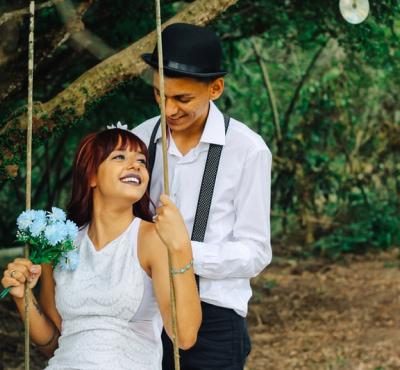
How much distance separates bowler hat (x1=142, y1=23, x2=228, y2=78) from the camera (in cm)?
274

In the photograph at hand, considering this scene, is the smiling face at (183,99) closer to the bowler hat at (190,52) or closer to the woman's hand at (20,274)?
the bowler hat at (190,52)

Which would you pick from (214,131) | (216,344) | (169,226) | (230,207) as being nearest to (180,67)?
(214,131)

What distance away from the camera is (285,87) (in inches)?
449

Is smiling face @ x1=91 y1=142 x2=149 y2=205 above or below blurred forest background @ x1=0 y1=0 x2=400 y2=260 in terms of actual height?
below

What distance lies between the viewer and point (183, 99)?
2.76 m

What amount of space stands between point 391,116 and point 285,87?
188 cm

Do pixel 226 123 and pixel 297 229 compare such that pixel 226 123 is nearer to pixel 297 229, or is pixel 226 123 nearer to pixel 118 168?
pixel 118 168

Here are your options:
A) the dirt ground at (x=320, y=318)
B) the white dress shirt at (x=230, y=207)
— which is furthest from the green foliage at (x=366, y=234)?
the white dress shirt at (x=230, y=207)

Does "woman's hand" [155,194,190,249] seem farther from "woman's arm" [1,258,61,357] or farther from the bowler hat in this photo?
the bowler hat

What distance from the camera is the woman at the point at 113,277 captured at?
245cm

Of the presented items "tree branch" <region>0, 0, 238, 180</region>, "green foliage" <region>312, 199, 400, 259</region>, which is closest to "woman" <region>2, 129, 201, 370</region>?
"tree branch" <region>0, 0, 238, 180</region>

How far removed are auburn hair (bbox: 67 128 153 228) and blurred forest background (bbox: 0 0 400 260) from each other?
89 centimetres

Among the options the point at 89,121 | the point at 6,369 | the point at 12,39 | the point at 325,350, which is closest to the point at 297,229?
the point at 325,350

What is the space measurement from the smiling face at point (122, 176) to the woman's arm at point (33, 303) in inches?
14.1
